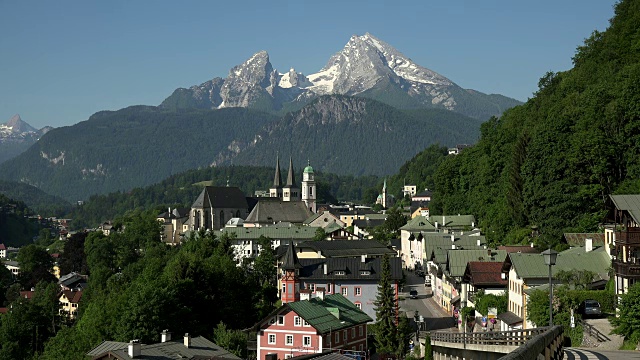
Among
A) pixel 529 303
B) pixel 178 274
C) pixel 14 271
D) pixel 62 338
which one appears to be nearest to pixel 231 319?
pixel 178 274

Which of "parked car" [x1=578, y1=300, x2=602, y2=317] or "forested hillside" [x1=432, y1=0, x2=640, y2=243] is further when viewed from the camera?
"forested hillside" [x1=432, y1=0, x2=640, y2=243]

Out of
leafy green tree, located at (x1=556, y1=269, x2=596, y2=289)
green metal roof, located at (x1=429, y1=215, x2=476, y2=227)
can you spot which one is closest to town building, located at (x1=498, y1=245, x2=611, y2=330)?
leafy green tree, located at (x1=556, y1=269, x2=596, y2=289)

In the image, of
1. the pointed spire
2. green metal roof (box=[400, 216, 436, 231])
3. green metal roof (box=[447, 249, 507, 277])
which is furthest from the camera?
green metal roof (box=[400, 216, 436, 231])

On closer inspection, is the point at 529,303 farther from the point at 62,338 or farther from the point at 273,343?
the point at 62,338

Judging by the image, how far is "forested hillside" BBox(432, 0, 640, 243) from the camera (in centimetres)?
6975

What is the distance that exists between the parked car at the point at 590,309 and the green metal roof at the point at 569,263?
20.6ft

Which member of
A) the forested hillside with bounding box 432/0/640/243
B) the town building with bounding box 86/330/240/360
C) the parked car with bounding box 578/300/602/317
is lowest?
the town building with bounding box 86/330/240/360

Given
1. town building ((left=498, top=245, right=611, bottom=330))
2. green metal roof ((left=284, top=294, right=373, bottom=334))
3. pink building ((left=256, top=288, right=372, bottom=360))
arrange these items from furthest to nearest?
green metal roof ((left=284, top=294, right=373, bottom=334)), pink building ((left=256, top=288, right=372, bottom=360)), town building ((left=498, top=245, right=611, bottom=330))

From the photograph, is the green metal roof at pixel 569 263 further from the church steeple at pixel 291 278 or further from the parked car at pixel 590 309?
the church steeple at pixel 291 278

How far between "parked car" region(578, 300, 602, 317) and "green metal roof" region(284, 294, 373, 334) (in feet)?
69.2

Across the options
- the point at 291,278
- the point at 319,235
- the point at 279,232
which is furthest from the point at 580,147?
the point at 279,232

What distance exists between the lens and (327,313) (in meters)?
64.8

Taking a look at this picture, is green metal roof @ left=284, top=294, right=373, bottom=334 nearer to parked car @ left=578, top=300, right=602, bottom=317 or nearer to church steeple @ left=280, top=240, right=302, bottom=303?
church steeple @ left=280, top=240, right=302, bottom=303

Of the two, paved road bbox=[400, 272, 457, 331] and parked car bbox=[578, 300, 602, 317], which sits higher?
parked car bbox=[578, 300, 602, 317]
